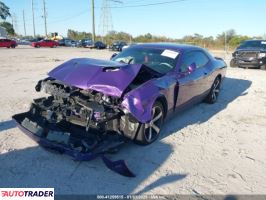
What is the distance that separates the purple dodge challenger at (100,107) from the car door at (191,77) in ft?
0.33

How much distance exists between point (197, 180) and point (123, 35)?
69.0 meters

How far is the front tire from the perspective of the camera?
4.49 meters

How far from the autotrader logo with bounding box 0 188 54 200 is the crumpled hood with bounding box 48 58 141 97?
5.17 ft

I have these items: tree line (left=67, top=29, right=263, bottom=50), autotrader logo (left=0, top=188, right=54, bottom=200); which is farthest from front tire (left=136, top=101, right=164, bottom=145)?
tree line (left=67, top=29, right=263, bottom=50)

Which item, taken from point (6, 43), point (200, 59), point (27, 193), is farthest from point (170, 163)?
point (6, 43)

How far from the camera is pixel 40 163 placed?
3.96 m

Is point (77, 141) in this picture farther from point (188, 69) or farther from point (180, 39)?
point (180, 39)

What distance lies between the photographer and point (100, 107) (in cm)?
421

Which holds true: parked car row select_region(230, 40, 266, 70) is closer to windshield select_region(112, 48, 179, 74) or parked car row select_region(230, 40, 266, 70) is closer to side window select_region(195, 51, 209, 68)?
side window select_region(195, 51, 209, 68)

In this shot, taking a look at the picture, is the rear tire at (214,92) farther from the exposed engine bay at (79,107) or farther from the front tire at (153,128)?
the exposed engine bay at (79,107)

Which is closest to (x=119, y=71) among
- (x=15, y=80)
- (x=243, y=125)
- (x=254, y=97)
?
(x=243, y=125)

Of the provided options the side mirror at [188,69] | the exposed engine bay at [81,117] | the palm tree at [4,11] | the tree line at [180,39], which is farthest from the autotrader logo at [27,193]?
the palm tree at [4,11]

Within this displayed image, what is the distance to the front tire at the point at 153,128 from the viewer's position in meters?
4.49

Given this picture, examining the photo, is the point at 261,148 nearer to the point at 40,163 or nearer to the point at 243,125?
the point at 243,125
